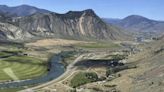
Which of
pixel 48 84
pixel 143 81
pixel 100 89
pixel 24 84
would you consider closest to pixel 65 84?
pixel 48 84

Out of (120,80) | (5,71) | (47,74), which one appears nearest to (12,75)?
(5,71)

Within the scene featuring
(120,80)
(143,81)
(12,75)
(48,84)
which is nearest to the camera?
(143,81)

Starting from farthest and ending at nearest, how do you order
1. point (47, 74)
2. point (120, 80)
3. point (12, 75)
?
point (47, 74) → point (12, 75) → point (120, 80)

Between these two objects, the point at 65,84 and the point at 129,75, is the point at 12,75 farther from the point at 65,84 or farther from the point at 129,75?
the point at 129,75

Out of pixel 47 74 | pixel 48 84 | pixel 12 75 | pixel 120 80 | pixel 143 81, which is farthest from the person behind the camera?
pixel 47 74

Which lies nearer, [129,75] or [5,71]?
[129,75]

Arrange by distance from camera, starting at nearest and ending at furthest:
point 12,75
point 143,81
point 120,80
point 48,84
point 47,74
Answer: point 143,81, point 120,80, point 48,84, point 12,75, point 47,74

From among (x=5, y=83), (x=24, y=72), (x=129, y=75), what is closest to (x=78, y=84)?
(x=129, y=75)

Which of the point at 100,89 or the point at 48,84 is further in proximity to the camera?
the point at 48,84

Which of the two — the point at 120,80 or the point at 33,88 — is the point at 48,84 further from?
the point at 120,80
